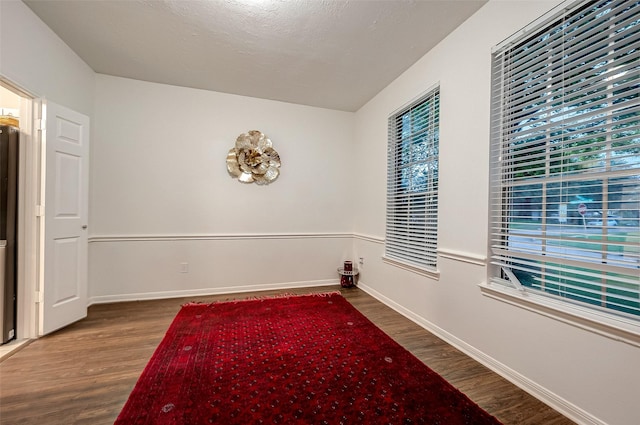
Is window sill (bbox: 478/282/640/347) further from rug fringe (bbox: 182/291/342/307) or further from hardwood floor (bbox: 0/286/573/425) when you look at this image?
rug fringe (bbox: 182/291/342/307)

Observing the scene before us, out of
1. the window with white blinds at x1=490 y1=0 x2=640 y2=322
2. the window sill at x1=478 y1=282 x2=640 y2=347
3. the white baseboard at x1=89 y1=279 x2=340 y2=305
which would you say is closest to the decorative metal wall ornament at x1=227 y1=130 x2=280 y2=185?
the white baseboard at x1=89 y1=279 x2=340 y2=305

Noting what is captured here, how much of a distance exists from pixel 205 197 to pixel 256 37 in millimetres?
2093

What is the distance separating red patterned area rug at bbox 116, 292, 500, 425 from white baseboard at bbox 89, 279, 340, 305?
82 cm

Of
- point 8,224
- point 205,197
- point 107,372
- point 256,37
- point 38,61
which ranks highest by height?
point 256,37

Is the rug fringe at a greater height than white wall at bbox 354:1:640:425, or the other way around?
white wall at bbox 354:1:640:425

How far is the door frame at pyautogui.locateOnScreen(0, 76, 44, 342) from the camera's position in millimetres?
2328

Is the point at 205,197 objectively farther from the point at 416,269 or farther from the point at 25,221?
the point at 416,269

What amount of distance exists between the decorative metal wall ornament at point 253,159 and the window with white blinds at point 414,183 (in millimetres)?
1694

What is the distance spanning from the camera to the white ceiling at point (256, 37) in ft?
6.95

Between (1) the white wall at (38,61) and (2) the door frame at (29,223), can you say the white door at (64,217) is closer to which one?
(2) the door frame at (29,223)

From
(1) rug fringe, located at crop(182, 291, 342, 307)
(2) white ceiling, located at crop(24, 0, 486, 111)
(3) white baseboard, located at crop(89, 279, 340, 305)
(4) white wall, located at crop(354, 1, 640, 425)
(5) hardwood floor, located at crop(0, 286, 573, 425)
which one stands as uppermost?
(2) white ceiling, located at crop(24, 0, 486, 111)

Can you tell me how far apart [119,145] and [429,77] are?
3.73m

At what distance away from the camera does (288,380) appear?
181 centimetres

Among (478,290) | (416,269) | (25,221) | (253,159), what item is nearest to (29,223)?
(25,221)
